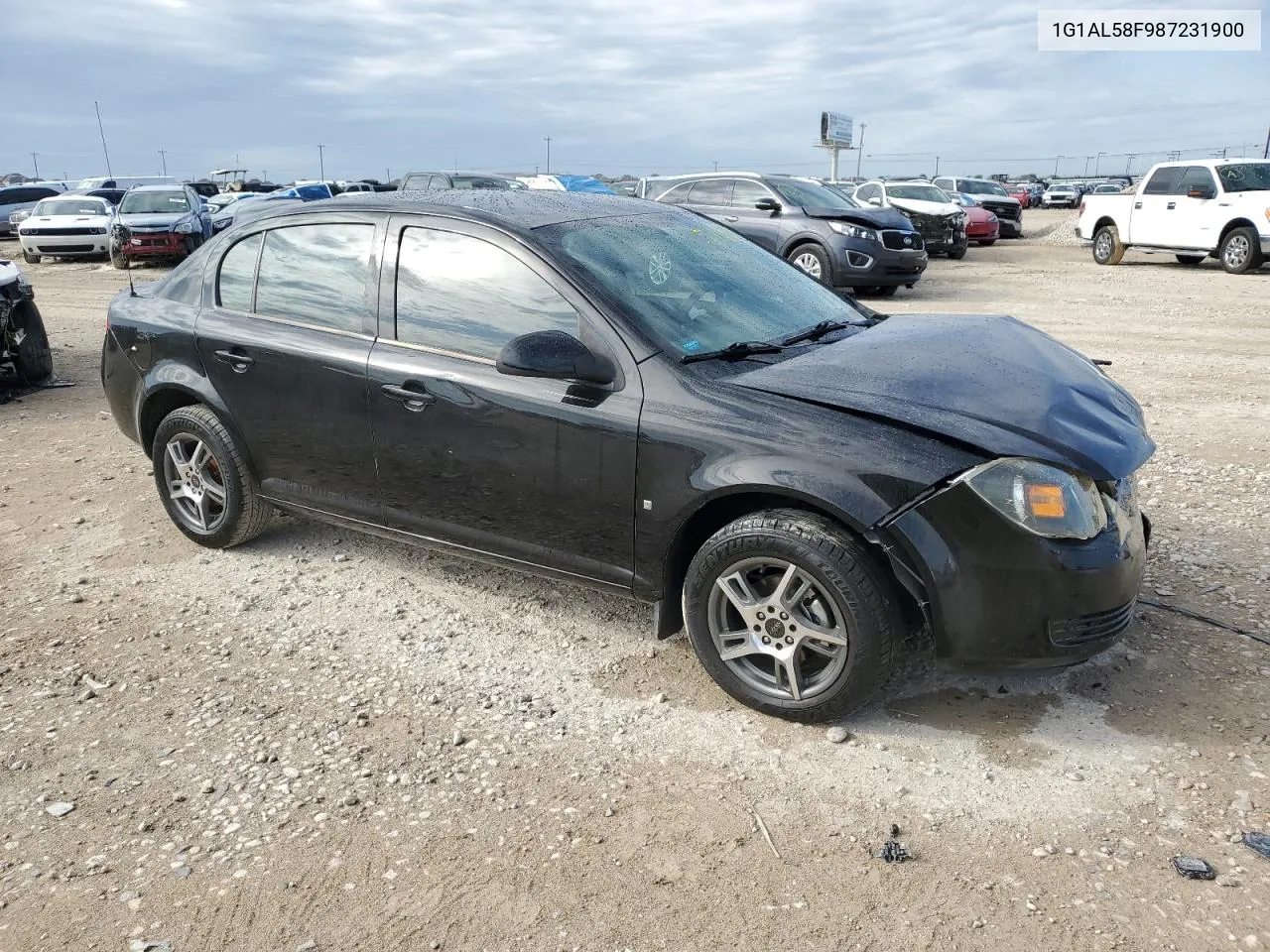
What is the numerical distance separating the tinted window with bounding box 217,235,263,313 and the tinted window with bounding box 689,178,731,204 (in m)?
10.9

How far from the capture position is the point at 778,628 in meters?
3.25

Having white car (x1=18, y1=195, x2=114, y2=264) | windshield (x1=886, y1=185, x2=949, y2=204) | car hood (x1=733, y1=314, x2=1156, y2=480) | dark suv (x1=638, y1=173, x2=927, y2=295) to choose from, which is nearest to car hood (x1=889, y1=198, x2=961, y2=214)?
windshield (x1=886, y1=185, x2=949, y2=204)

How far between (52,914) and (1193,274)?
18434 mm

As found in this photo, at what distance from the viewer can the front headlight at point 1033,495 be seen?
9.61 ft

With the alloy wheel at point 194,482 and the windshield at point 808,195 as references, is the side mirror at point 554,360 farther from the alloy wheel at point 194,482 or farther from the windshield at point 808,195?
the windshield at point 808,195

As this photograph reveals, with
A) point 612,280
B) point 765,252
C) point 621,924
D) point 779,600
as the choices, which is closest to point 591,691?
point 779,600

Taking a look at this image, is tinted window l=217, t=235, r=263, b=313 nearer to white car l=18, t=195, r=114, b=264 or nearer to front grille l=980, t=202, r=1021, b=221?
white car l=18, t=195, r=114, b=264

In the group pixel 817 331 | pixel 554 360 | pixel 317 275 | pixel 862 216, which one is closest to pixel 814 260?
pixel 862 216

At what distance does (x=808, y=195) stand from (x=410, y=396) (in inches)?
462

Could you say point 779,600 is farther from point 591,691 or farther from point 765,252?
point 765,252

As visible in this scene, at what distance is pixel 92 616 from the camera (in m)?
4.22

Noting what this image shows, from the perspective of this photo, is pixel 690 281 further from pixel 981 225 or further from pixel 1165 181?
pixel 981 225

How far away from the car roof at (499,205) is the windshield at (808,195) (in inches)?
400

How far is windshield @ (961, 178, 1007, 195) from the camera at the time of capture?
2902 cm
